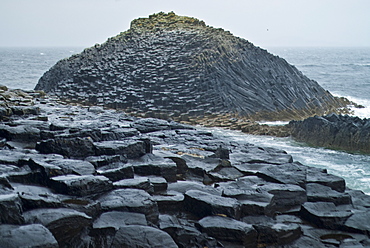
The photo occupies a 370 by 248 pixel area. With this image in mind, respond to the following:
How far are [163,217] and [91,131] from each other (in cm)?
348

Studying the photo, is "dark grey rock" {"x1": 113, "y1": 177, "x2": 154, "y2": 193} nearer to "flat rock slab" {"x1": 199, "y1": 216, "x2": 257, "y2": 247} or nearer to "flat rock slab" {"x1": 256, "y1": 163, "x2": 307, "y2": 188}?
"flat rock slab" {"x1": 199, "y1": 216, "x2": 257, "y2": 247}

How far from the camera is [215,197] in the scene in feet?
21.1

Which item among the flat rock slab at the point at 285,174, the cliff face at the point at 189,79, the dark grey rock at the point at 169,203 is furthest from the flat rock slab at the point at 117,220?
the cliff face at the point at 189,79

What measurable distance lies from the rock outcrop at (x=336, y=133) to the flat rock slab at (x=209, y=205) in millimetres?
11541

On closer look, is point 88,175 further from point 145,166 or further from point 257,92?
point 257,92

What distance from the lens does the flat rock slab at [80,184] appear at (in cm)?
579

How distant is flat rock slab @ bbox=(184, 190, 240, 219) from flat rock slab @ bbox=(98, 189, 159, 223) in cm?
62

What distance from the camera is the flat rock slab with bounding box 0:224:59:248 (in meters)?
4.22

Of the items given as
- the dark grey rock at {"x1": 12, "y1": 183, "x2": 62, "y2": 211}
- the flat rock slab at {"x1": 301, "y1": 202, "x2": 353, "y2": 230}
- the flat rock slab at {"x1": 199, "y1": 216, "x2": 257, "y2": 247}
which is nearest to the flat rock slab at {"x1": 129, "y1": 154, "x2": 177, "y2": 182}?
the flat rock slab at {"x1": 199, "y1": 216, "x2": 257, "y2": 247}

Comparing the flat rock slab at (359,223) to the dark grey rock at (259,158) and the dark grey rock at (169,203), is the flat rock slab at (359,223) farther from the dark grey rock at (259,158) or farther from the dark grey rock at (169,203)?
the dark grey rock at (259,158)

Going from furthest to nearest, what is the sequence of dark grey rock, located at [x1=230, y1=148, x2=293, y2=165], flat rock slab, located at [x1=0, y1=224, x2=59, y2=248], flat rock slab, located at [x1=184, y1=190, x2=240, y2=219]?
1. dark grey rock, located at [x1=230, y1=148, x2=293, y2=165]
2. flat rock slab, located at [x1=184, y1=190, x2=240, y2=219]
3. flat rock slab, located at [x1=0, y1=224, x2=59, y2=248]

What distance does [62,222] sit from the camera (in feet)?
16.0

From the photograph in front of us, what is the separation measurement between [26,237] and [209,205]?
8.44 feet

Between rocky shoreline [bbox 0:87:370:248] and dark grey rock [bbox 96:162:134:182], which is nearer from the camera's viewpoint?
rocky shoreline [bbox 0:87:370:248]
